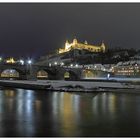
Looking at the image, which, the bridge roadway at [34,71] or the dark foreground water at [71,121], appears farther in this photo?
the bridge roadway at [34,71]

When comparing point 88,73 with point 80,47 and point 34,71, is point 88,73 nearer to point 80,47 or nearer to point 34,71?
point 34,71

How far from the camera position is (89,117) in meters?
18.7

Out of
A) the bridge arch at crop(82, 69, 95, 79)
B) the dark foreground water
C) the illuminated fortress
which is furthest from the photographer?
the illuminated fortress

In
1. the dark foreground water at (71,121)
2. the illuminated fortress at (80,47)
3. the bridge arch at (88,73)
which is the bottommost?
the dark foreground water at (71,121)

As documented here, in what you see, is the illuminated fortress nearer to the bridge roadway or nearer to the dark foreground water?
the bridge roadway

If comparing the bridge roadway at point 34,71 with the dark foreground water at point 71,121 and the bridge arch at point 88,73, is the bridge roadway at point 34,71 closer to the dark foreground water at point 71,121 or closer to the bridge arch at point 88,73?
the bridge arch at point 88,73

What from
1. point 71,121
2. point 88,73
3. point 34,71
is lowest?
point 71,121

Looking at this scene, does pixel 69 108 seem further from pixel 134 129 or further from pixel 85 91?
pixel 85 91

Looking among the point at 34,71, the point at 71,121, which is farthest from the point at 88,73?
the point at 71,121

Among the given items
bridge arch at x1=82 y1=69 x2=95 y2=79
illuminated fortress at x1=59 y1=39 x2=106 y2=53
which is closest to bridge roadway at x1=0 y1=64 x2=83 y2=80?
bridge arch at x1=82 y1=69 x2=95 y2=79

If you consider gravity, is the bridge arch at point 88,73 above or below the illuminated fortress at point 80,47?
below

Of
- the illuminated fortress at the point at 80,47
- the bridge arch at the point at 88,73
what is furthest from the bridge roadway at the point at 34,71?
the illuminated fortress at the point at 80,47

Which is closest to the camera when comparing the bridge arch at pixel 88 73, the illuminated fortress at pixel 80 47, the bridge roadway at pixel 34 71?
the bridge roadway at pixel 34 71

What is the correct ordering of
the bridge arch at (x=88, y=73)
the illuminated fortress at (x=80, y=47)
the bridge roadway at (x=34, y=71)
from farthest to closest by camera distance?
1. the illuminated fortress at (x=80, y=47)
2. the bridge arch at (x=88, y=73)
3. the bridge roadway at (x=34, y=71)
